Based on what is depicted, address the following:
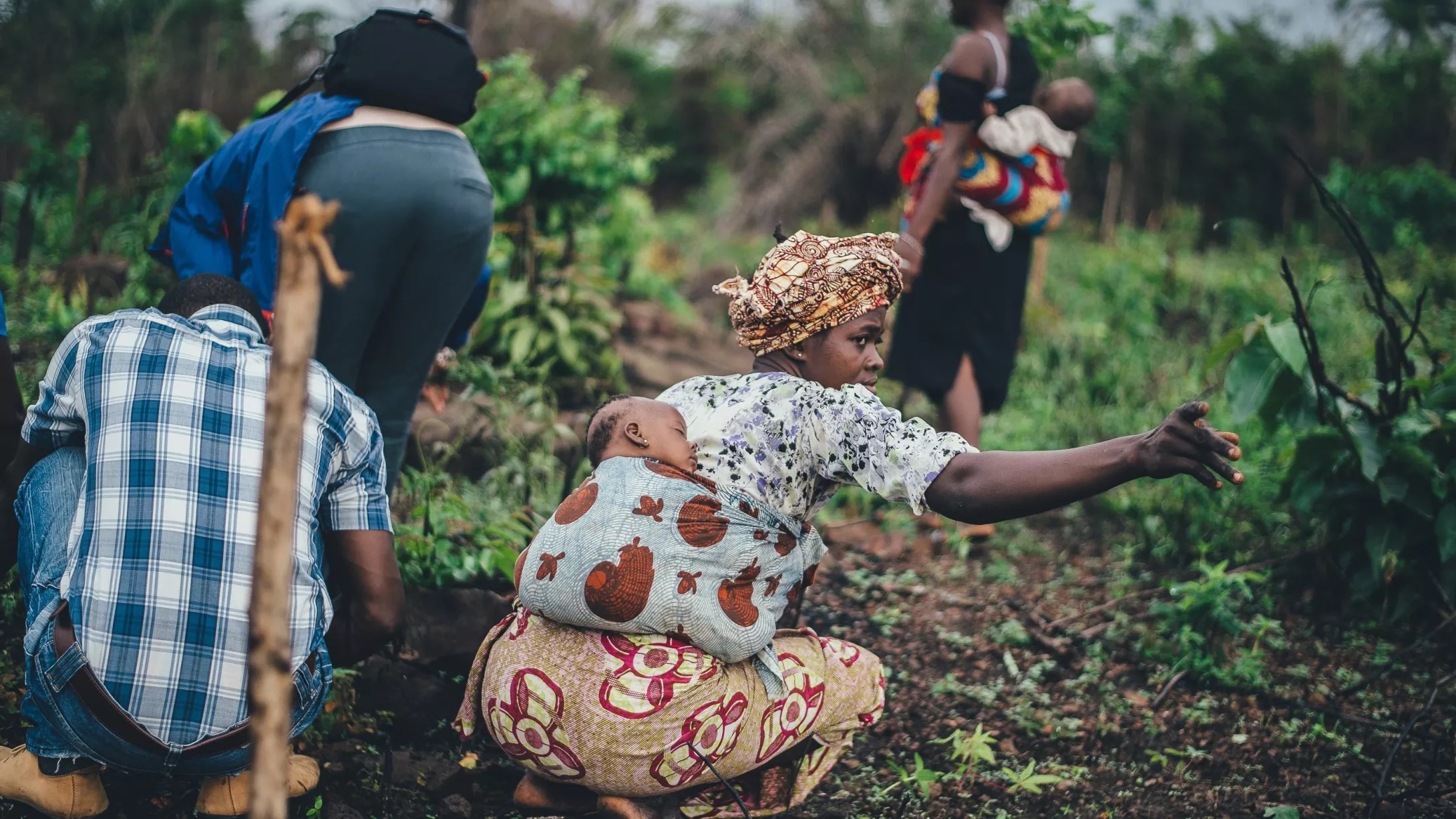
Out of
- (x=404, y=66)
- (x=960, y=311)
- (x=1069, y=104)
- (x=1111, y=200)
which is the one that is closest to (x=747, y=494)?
(x=404, y=66)

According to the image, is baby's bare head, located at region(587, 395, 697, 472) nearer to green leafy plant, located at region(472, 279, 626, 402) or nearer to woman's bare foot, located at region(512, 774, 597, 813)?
woman's bare foot, located at region(512, 774, 597, 813)

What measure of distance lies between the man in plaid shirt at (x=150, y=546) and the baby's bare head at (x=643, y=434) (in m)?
0.46

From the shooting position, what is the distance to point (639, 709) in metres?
2.02

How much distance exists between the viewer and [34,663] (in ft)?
6.33

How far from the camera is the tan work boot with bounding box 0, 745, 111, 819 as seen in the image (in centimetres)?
206

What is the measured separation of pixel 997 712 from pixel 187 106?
659 centimetres

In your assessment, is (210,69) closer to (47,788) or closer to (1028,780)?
(47,788)

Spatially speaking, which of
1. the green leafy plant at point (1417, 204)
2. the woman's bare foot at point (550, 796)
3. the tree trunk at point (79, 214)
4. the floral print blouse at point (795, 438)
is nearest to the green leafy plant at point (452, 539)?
the woman's bare foot at point (550, 796)

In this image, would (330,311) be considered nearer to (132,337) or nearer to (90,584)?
(132,337)

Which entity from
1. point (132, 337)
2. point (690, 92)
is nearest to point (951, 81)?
point (132, 337)

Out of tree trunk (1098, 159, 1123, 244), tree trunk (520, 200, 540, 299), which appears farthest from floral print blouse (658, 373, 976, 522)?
tree trunk (1098, 159, 1123, 244)

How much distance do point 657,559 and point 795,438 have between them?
329mm

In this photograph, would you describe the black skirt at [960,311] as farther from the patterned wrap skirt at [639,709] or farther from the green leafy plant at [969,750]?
the patterned wrap skirt at [639,709]

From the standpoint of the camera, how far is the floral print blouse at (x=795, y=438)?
194 cm
